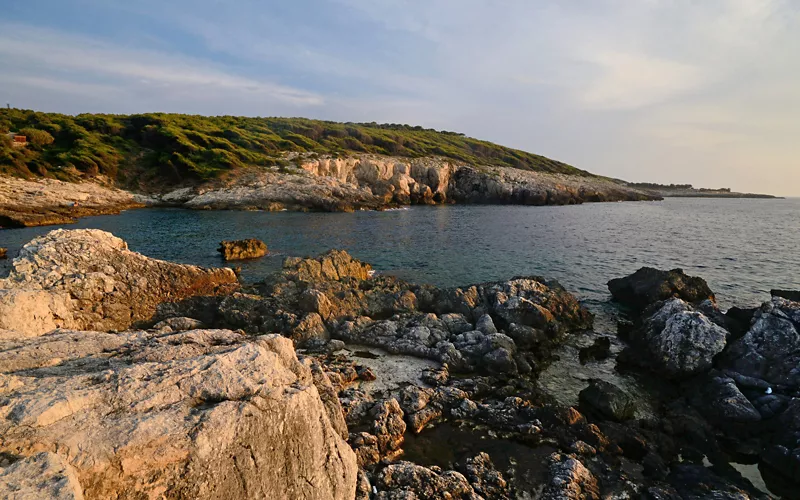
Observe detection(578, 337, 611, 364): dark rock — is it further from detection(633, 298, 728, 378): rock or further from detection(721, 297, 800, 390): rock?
detection(721, 297, 800, 390): rock

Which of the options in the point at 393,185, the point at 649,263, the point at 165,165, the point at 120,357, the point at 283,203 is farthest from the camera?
the point at 393,185

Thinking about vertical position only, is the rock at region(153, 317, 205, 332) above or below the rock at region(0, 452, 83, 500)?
below

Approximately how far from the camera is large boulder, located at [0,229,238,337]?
13.5m

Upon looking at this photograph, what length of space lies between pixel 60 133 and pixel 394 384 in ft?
287

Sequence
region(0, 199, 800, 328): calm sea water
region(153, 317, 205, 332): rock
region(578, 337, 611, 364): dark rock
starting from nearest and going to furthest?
region(153, 317, 205, 332): rock < region(578, 337, 611, 364): dark rock < region(0, 199, 800, 328): calm sea water

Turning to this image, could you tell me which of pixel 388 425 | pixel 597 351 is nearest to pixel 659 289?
pixel 597 351

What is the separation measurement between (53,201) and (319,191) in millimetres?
33515

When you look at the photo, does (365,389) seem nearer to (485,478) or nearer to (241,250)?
(485,478)

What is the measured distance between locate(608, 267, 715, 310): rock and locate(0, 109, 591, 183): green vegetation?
212ft

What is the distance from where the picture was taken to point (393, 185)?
81125 millimetres

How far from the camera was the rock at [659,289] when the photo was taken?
755 inches

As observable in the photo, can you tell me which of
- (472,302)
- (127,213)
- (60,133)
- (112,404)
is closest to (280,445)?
(112,404)

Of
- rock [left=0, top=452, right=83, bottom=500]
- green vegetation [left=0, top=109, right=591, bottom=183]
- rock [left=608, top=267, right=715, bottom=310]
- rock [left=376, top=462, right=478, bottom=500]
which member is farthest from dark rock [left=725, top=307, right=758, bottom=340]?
green vegetation [left=0, top=109, right=591, bottom=183]

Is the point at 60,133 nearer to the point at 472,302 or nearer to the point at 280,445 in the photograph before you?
the point at 472,302
